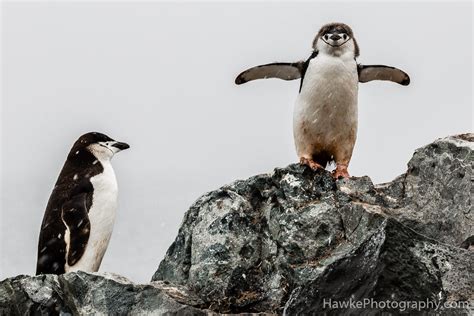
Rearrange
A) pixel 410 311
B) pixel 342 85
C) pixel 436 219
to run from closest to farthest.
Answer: pixel 410 311 → pixel 436 219 → pixel 342 85

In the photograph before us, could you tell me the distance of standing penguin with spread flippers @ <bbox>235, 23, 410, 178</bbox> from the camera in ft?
37.5

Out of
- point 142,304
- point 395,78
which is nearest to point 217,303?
point 142,304

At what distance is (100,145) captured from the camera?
12430mm

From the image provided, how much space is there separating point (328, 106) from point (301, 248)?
2521 millimetres

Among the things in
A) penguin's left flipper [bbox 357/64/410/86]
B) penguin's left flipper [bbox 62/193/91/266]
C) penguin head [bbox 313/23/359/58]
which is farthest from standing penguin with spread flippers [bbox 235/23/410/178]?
penguin's left flipper [bbox 62/193/91/266]

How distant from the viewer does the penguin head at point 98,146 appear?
1238cm

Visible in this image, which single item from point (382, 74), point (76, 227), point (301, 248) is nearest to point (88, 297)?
point (301, 248)

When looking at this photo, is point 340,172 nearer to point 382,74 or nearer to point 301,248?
point 301,248

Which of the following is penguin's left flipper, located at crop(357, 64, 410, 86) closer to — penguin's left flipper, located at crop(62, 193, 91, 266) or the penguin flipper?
the penguin flipper

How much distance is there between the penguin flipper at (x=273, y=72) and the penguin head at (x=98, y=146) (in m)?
1.90

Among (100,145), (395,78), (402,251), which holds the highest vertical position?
(395,78)

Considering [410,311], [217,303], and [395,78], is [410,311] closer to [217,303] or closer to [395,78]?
[217,303]

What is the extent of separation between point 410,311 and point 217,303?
241 centimetres

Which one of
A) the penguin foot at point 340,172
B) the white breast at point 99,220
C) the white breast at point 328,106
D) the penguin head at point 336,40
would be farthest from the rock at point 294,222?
the penguin head at point 336,40
